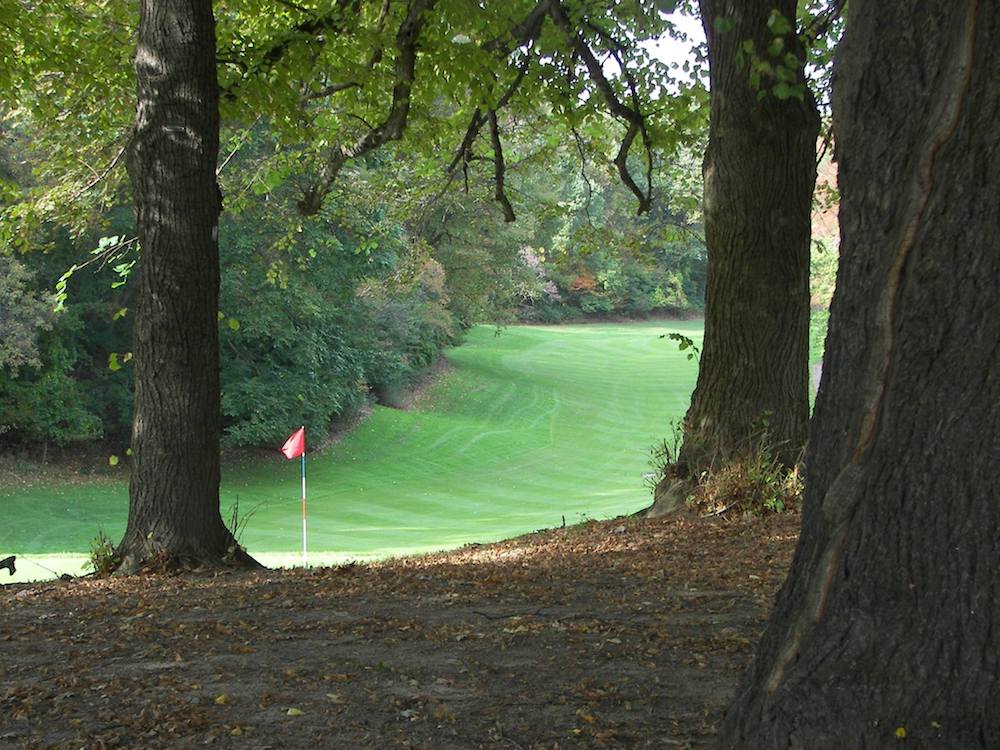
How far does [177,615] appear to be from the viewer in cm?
578

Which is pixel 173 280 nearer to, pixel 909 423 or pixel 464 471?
pixel 909 423

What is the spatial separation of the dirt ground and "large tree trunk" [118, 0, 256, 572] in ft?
1.80

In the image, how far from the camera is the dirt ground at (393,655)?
12.3 ft

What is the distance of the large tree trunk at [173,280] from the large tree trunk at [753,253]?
13.2ft

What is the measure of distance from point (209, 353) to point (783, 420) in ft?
15.3

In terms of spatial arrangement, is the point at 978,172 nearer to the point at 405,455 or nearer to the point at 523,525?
the point at 523,525

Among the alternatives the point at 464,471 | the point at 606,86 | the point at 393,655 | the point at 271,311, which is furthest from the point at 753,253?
the point at 464,471

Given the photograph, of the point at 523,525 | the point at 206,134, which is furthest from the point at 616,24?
the point at 523,525

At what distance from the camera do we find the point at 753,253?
9203 mm

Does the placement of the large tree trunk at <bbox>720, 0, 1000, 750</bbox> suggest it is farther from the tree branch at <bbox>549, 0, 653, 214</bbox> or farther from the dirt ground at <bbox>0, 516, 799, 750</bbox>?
the tree branch at <bbox>549, 0, 653, 214</bbox>

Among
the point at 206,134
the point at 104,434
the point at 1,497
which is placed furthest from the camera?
the point at 104,434

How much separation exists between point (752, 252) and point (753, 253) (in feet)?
0.04

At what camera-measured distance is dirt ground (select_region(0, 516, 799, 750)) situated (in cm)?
374

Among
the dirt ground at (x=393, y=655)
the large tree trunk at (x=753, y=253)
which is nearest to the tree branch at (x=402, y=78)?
the large tree trunk at (x=753, y=253)
